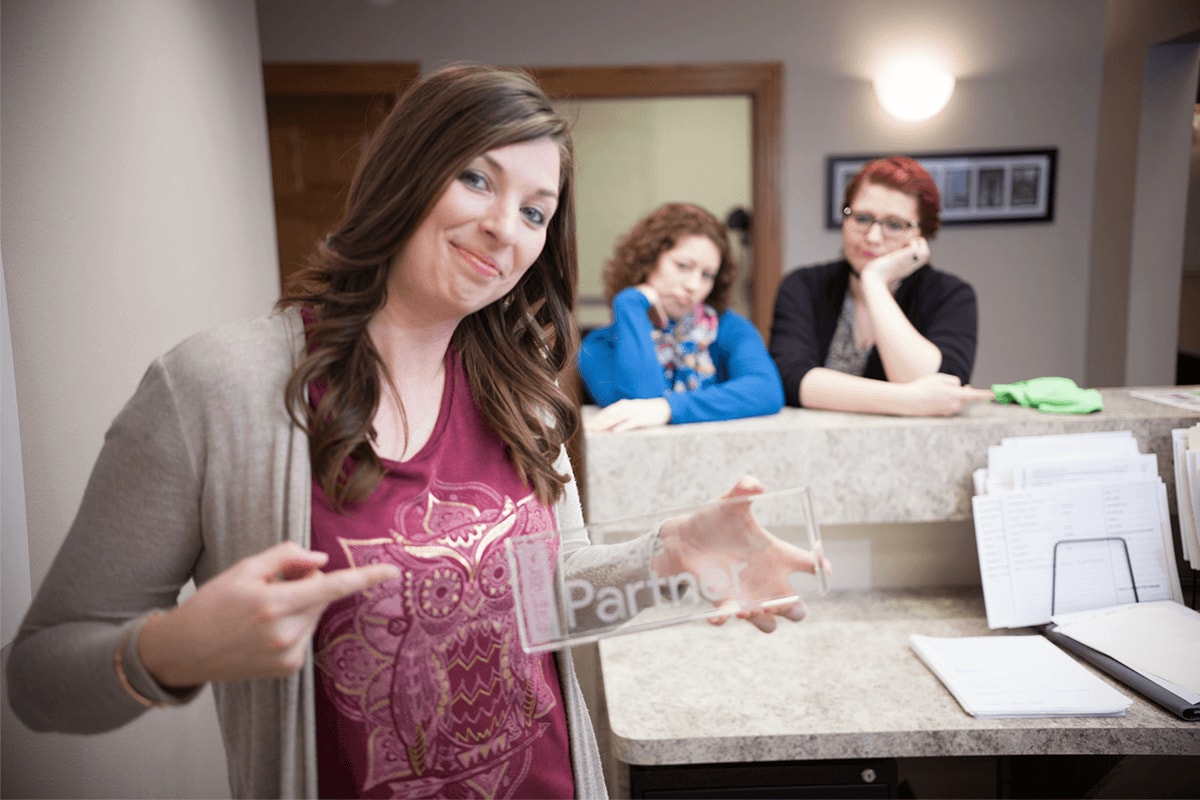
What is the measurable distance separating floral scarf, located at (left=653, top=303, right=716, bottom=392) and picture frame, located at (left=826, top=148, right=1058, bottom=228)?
2.43 m

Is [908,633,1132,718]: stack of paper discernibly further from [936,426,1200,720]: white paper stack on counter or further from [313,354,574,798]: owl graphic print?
[313,354,574,798]: owl graphic print

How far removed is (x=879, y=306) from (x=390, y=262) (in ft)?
4.27

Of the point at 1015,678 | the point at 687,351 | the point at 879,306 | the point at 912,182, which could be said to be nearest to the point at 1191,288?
the point at 912,182

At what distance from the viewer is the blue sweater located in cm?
157

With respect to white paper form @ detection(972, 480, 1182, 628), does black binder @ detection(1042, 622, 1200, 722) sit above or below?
below

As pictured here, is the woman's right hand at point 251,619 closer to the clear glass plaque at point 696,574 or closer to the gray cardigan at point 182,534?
the gray cardigan at point 182,534

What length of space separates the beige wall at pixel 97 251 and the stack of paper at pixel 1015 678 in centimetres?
132

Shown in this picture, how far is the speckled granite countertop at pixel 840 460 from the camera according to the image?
4.79 feet

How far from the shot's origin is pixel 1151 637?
4.35 ft

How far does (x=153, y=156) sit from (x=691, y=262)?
1.19 m

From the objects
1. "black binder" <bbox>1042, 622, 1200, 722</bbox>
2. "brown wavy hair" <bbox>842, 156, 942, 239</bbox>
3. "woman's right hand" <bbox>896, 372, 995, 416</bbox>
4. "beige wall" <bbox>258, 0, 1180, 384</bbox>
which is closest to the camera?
"black binder" <bbox>1042, 622, 1200, 722</bbox>

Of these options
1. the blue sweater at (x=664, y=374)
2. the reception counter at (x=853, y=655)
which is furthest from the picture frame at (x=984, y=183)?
the reception counter at (x=853, y=655)

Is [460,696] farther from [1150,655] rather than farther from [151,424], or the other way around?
[1150,655]

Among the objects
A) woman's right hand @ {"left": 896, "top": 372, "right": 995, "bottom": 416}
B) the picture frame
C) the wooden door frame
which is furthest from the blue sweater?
the picture frame
